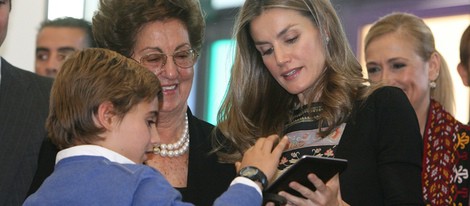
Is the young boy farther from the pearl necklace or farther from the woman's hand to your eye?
the pearl necklace

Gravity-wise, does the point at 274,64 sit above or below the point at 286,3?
below

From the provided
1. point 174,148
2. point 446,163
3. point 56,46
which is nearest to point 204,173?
point 174,148

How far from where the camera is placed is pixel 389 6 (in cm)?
507

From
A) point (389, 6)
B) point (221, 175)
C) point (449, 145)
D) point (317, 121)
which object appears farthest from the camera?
point (389, 6)

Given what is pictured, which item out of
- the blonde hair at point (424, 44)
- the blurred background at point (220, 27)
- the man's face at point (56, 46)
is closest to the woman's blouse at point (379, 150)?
the blonde hair at point (424, 44)

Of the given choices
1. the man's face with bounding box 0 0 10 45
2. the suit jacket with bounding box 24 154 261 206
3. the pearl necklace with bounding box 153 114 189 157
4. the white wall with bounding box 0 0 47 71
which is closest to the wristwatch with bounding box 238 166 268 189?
the suit jacket with bounding box 24 154 261 206

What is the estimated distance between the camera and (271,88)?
2844 mm

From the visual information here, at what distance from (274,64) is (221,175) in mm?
415

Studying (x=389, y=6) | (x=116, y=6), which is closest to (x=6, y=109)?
(x=116, y=6)

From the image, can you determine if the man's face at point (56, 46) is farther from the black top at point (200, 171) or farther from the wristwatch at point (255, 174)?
the wristwatch at point (255, 174)

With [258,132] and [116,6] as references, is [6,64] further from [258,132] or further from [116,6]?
[258,132]

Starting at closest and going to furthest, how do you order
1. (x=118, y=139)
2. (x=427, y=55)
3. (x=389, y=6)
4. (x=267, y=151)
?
(x=118, y=139) → (x=267, y=151) → (x=427, y=55) → (x=389, y=6)

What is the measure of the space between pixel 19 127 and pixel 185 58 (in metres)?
0.60

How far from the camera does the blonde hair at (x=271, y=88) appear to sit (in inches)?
101
